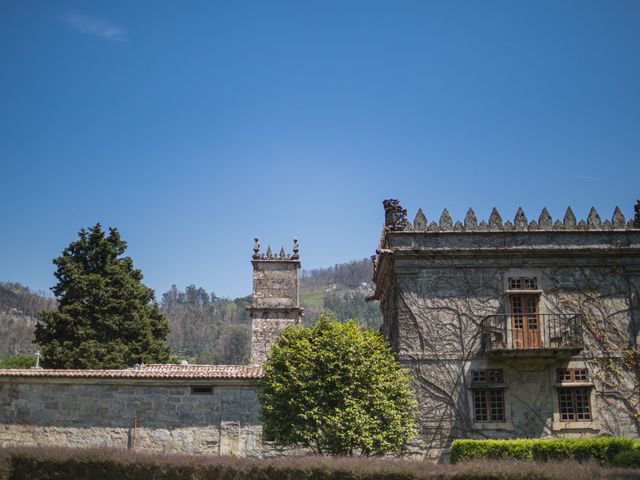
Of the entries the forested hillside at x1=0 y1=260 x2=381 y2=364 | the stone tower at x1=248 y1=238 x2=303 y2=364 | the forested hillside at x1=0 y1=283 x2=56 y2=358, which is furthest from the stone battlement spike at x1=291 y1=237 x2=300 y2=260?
the forested hillside at x1=0 y1=283 x2=56 y2=358

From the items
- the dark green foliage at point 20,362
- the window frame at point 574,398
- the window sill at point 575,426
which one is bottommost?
the window sill at point 575,426

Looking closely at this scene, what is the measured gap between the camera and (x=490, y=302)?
23031mm

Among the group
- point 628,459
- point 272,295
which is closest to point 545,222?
point 628,459

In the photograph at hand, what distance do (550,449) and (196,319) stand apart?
125 m

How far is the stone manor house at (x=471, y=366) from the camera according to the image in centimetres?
2225

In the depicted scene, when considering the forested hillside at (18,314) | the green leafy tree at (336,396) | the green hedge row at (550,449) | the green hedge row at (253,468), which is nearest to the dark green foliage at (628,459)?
the green hedge row at (550,449)

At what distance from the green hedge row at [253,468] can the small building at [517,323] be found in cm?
638

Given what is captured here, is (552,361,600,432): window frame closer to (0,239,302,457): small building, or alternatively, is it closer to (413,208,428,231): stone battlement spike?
(413,208,428,231): stone battlement spike

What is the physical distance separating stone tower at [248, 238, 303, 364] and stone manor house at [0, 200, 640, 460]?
12.3m

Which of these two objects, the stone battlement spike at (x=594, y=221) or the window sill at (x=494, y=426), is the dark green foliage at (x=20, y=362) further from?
the stone battlement spike at (x=594, y=221)

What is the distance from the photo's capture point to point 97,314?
3628 centimetres

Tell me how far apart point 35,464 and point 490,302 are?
1430 centimetres

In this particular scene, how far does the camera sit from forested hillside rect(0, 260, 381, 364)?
102 metres

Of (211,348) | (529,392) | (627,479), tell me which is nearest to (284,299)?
(529,392)
